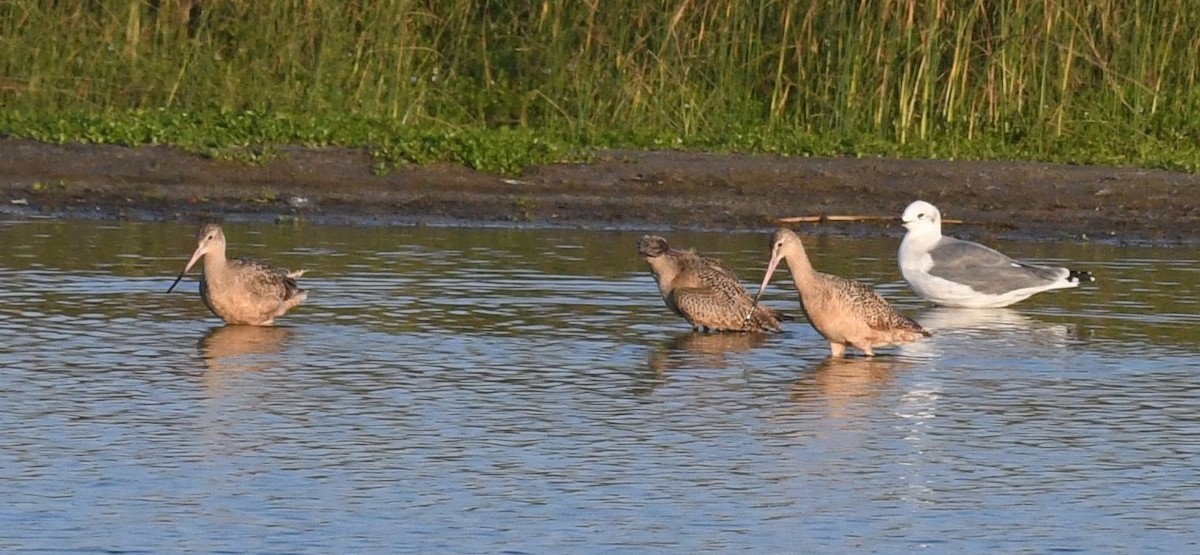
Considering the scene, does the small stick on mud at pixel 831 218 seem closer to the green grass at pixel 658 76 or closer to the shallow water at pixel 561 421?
the green grass at pixel 658 76

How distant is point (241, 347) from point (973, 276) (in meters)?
4.07

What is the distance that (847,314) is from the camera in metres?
9.94

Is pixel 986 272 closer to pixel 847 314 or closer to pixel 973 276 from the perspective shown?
pixel 973 276

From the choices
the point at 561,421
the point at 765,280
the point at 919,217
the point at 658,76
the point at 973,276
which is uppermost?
the point at 658,76

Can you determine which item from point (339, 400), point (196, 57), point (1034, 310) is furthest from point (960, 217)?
point (339, 400)

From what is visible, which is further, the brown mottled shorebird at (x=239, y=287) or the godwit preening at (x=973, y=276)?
the godwit preening at (x=973, y=276)

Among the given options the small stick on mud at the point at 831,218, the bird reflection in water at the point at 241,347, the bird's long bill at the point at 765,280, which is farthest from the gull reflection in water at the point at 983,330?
the small stick on mud at the point at 831,218

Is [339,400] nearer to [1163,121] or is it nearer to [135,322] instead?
[135,322]

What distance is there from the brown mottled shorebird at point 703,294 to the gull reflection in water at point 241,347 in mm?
1801

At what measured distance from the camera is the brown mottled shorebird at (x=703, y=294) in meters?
10.9

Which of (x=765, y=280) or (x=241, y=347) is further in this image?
(x=765, y=280)

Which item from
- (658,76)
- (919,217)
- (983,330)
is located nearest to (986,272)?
(919,217)

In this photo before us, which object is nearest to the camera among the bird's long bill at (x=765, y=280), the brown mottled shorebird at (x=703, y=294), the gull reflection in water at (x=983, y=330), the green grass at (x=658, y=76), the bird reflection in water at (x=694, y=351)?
the bird reflection in water at (x=694, y=351)

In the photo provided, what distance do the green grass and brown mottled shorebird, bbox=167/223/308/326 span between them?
613 cm
